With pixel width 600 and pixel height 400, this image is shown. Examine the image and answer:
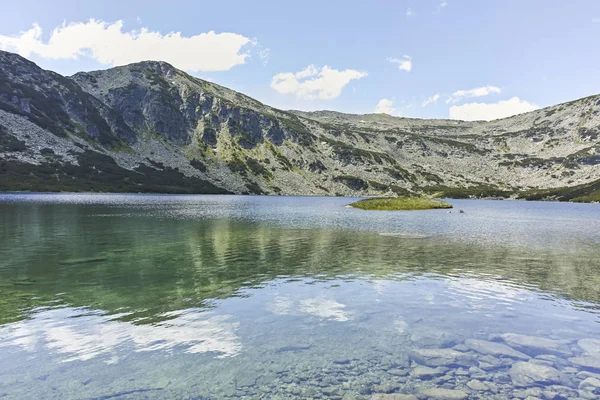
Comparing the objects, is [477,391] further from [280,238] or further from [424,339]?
[280,238]

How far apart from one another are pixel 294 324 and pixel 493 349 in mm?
7998

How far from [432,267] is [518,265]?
765 centimetres

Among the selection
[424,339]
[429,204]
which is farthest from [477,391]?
[429,204]

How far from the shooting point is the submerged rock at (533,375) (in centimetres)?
1141

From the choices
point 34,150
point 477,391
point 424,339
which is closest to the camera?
point 477,391

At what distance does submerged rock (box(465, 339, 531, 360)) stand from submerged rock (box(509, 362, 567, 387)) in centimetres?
70

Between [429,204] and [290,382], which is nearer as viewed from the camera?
[290,382]

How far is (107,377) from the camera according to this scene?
11.5m

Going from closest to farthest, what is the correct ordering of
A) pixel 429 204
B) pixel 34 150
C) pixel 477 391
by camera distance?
pixel 477 391 → pixel 429 204 → pixel 34 150

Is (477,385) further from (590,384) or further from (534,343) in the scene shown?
(534,343)

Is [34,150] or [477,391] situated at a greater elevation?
[34,150]

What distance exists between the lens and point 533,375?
11.9 m

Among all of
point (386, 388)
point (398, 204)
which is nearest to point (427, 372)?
point (386, 388)

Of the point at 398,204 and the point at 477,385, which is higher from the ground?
the point at 398,204
